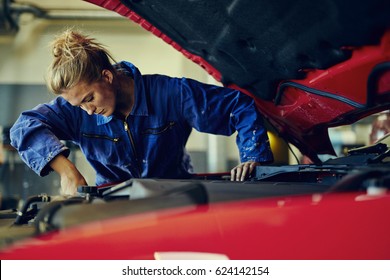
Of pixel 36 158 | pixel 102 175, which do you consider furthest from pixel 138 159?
pixel 36 158

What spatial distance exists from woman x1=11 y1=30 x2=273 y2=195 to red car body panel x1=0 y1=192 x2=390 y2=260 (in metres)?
0.50

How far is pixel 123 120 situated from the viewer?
117 cm

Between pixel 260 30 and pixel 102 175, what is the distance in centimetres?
62

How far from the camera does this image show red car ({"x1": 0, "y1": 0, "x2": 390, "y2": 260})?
22.4 inches

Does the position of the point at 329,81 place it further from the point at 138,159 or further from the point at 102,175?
the point at 102,175

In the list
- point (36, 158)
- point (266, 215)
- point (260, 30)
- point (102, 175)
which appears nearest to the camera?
point (266, 215)

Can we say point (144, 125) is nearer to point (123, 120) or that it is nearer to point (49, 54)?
point (123, 120)

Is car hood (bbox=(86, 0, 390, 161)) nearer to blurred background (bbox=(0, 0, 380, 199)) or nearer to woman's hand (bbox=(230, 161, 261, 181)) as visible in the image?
blurred background (bbox=(0, 0, 380, 199))

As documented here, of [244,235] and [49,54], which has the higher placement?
[49,54]

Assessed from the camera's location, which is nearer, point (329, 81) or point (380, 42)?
point (380, 42)

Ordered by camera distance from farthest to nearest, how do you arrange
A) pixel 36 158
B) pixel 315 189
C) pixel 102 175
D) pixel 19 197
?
pixel 19 197
pixel 102 175
pixel 36 158
pixel 315 189

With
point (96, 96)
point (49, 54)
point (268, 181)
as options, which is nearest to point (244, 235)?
point (268, 181)

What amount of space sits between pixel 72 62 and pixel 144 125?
260 millimetres
